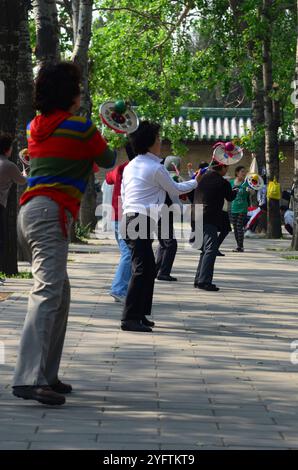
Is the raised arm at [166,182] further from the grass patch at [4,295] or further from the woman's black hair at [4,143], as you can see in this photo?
the woman's black hair at [4,143]

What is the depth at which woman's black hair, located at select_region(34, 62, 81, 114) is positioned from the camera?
7559 mm

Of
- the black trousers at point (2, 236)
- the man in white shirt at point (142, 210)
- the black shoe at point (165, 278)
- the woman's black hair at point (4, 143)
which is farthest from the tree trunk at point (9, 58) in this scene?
the man in white shirt at point (142, 210)

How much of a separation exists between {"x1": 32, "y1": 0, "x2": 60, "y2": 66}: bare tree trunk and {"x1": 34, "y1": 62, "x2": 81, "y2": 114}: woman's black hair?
12.5 metres

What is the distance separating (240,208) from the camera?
25000mm

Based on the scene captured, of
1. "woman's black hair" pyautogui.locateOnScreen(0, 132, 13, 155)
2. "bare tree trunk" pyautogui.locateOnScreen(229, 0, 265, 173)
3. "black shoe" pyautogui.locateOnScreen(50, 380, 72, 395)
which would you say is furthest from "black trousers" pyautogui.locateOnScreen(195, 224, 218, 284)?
"bare tree trunk" pyautogui.locateOnScreen(229, 0, 265, 173)

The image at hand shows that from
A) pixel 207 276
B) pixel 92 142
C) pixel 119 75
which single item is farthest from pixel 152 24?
pixel 92 142

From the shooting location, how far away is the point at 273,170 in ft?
99.3

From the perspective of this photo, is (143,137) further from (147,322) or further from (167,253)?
(167,253)

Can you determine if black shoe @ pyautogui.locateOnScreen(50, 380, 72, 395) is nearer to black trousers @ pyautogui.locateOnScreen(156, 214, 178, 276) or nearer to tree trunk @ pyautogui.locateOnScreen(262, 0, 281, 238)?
black trousers @ pyautogui.locateOnScreen(156, 214, 178, 276)

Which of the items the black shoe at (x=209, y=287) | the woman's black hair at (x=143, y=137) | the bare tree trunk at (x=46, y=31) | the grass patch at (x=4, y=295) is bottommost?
the black shoe at (x=209, y=287)

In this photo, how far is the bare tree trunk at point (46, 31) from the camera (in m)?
19.9

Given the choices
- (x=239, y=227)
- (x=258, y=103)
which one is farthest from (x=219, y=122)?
(x=239, y=227)

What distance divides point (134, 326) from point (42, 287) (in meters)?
3.51

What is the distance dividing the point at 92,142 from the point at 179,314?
499cm
